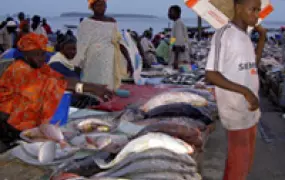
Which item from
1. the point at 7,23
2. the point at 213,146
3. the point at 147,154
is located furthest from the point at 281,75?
the point at 7,23

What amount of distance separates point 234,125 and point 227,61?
49 cm

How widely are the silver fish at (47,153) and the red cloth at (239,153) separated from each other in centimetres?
135

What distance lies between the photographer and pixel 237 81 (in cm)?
281

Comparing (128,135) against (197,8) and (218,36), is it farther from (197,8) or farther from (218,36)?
(197,8)

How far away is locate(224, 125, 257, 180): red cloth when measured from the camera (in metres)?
2.90

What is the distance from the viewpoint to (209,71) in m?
2.82

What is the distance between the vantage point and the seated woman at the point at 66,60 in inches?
201

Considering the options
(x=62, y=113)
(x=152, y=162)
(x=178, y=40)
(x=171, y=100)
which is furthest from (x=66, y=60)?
(x=152, y=162)

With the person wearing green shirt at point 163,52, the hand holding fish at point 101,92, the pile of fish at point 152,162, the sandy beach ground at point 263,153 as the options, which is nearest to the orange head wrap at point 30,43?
the hand holding fish at point 101,92

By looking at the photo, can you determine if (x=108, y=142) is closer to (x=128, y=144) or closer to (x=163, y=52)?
(x=128, y=144)

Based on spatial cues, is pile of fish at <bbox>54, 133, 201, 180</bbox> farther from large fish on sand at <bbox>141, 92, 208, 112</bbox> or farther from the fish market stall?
large fish on sand at <bbox>141, 92, 208, 112</bbox>

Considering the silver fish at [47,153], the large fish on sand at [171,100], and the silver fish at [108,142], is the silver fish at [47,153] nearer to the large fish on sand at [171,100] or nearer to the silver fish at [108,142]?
the silver fish at [108,142]

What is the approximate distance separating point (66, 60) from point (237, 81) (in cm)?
301

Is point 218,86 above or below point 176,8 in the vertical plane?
below
